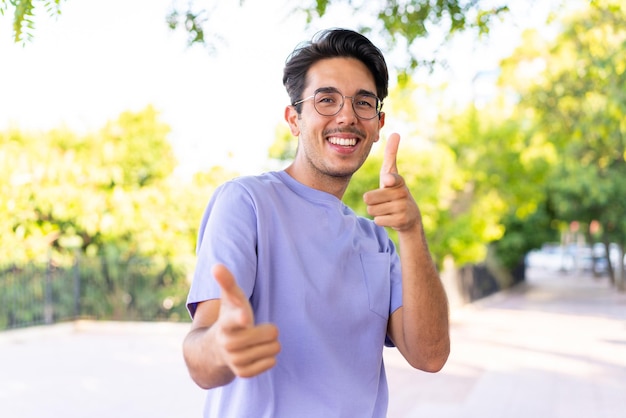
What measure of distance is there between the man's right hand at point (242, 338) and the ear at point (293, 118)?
2.63 feet

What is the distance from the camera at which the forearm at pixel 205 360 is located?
1.41 metres

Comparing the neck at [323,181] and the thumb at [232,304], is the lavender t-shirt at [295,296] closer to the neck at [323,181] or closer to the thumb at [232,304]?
the neck at [323,181]

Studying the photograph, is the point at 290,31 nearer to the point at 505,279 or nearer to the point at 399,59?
the point at 399,59

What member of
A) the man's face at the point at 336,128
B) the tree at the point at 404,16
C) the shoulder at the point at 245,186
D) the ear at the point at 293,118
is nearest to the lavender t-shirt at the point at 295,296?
the shoulder at the point at 245,186

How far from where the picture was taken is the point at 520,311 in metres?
18.3

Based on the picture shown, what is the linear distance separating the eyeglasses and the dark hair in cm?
8

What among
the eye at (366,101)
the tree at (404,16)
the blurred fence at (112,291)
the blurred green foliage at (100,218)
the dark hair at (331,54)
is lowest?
the blurred fence at (112,291)

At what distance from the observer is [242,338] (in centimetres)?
126

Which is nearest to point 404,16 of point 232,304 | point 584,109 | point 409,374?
point 232,304

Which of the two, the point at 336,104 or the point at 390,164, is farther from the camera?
the point at 336,104

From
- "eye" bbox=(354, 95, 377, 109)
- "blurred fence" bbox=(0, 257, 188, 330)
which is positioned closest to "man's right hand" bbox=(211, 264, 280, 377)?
"eye" bbox=(354, 95, 377, 109)

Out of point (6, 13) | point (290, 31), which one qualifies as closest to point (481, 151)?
point (290, 31)

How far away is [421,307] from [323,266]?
10.0 inches

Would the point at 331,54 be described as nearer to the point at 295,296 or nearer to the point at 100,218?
the point at 295,296
